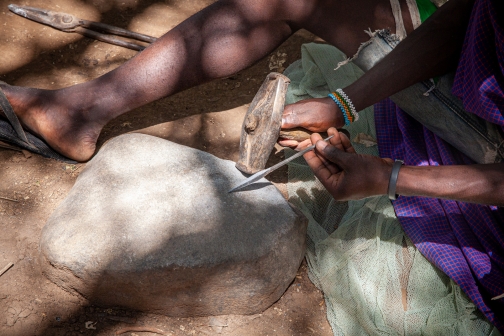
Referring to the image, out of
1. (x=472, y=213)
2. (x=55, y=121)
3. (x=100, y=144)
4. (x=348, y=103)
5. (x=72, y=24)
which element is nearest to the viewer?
(x=472, y=213)

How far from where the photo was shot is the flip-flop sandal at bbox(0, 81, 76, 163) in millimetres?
2018

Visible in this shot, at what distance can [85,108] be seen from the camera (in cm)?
208

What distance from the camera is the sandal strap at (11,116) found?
2.00 metres

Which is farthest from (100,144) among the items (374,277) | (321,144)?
(374,277)

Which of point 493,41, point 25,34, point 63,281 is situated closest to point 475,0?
point 493,41

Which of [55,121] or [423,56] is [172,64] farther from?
[423,56]

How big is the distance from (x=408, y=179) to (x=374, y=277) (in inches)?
18.0

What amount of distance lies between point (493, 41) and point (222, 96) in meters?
1.34

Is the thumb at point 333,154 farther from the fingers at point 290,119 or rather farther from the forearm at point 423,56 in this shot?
the forearm at point 423,56

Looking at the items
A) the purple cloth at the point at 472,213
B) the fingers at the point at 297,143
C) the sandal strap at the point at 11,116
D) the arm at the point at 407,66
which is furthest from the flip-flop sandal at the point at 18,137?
the purple cloth at the point at 472,213

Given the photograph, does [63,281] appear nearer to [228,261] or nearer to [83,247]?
[83,247]

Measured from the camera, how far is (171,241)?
1727mm

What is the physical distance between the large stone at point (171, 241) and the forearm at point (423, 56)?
56cm

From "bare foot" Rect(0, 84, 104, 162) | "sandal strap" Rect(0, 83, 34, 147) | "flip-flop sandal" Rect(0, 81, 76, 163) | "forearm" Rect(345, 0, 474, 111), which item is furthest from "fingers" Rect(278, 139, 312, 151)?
"sandal strap" Rect(0, 83, 34, 147)
